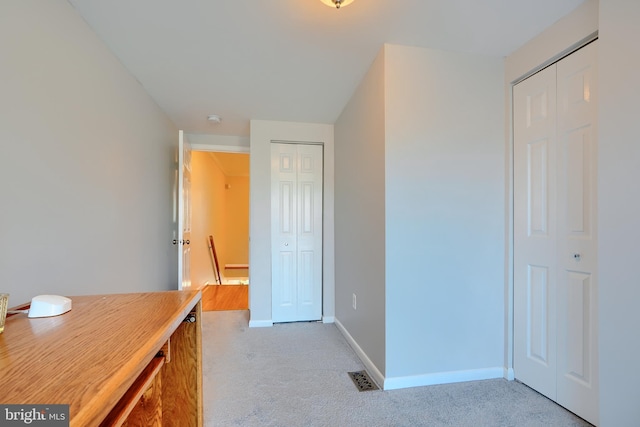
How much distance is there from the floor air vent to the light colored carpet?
0.04 metres

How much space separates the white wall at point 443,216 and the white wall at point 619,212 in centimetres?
64

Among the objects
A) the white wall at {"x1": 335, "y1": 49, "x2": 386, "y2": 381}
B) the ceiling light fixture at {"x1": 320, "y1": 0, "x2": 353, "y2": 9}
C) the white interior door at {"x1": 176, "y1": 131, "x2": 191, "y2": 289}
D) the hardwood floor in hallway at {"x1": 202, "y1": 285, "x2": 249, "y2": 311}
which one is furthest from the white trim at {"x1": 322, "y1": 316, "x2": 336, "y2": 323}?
the ceiling light fixture at {"x1": 320, "y1": 0, "x2": 353, "y2": 9}

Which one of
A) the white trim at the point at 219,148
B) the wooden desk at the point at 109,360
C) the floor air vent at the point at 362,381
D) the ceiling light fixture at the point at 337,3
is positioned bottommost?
the floor air vent at the point at 362,381

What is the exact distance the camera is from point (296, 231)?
3260 millimetres

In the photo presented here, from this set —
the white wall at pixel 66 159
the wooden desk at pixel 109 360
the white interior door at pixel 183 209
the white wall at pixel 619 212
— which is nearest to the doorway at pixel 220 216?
the white interior door at pixel 183 209

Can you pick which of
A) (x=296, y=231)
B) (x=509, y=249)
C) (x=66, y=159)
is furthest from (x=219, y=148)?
(x=509, y=249)

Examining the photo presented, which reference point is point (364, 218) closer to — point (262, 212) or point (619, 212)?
point (262, 212)

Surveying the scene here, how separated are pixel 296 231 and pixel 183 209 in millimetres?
1190

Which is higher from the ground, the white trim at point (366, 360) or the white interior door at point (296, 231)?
the white interior door at point (296, 231)

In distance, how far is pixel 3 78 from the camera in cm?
108

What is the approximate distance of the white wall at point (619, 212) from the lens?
1.27 meters

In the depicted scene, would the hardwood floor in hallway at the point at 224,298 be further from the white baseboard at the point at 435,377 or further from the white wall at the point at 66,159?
the white baseboard at the point at 435,377

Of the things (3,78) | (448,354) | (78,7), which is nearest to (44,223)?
(3,78)

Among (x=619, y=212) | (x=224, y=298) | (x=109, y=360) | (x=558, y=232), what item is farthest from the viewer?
(x=224, y=298)
